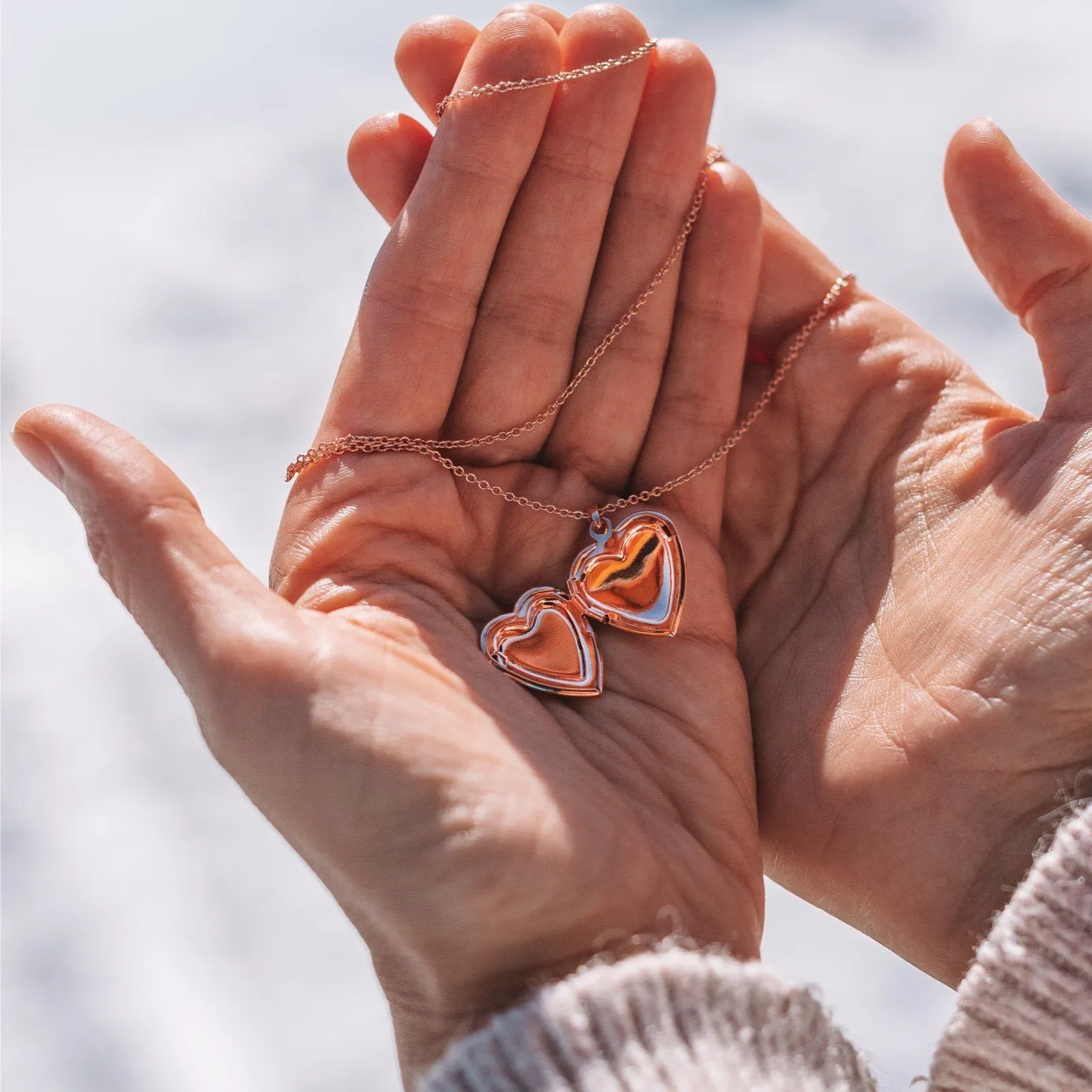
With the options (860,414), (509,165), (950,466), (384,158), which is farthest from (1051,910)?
(384,158)

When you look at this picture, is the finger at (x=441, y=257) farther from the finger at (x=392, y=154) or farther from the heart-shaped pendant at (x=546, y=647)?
the heart-shaped pendant at (x=546, y=647)

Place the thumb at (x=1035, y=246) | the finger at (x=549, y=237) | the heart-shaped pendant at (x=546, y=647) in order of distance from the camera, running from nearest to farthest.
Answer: the heart-shaped pendant at (x=546, y=647) < the thumb at (x=1035, y=246) < the finger at (x=549, y=237)

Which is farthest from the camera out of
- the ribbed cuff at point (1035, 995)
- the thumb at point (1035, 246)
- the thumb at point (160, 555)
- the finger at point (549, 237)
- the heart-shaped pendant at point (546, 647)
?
the finger at point (549, 237)

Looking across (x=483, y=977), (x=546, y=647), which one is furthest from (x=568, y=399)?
(x=483, y=977)

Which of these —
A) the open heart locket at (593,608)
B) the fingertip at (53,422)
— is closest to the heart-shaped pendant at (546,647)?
the open heart locket at (593,608)

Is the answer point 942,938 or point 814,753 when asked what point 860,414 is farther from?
point 942,938

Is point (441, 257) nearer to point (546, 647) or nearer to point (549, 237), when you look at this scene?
point (549, 237)
